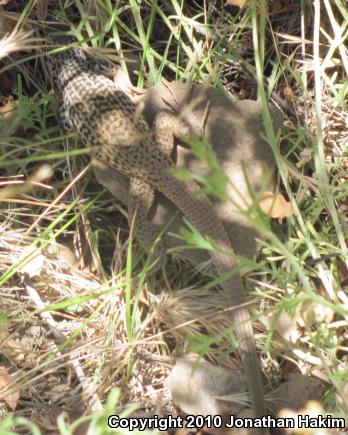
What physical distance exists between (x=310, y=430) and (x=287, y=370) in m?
0.39

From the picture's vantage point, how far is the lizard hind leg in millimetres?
3020

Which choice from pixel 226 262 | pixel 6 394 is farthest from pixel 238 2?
pixel 6 394

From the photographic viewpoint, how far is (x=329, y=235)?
298 cm

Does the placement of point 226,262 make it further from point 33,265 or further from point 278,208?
point 33,265

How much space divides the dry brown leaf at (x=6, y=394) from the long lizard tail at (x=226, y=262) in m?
1.02

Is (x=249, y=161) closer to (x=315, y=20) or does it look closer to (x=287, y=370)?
(x=315, y=20)

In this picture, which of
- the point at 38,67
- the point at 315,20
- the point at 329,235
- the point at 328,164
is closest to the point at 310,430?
the point at 329,235

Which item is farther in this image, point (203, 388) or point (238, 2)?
point (238, 2)

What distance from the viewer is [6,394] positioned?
8.83 feet

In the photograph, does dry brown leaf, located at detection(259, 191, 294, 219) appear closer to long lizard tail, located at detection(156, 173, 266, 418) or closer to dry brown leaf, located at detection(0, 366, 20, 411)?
long lizard tail, located at detection(156, 173, 266, 418)

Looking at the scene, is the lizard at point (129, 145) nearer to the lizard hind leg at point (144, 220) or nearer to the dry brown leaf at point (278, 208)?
the lizard hind leg at point (144, 220)

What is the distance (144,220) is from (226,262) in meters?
0.49

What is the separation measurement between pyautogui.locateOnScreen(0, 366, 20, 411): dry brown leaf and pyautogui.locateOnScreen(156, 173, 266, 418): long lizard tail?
102cm

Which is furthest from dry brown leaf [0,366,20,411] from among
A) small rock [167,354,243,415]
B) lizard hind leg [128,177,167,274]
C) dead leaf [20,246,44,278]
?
lizard hind leg [128,177,167,274]
